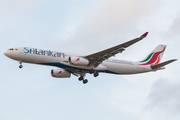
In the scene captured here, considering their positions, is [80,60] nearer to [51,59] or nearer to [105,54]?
[105,54]

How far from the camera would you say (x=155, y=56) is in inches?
1965

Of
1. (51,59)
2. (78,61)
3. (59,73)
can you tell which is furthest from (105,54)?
(59,73)

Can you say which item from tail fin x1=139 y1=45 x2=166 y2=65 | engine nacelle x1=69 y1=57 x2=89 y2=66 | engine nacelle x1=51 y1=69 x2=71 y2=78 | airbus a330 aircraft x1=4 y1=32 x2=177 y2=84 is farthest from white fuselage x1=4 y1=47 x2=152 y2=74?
tail fin x1=139 y1=45 x2=166 y2=65

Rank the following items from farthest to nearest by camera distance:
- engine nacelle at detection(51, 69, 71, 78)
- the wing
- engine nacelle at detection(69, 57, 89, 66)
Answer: engine nacelle at detection(51, 69, 71, 78)
engine nacelle at detection(69, 57, 89, 66)
the wing

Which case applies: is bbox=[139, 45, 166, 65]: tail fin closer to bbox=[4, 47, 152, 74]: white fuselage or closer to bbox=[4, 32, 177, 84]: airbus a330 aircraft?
bbox=[4, 32, 177, 84]: airbus a330 aircraft

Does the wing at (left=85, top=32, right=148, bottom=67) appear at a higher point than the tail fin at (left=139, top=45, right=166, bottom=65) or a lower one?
lower

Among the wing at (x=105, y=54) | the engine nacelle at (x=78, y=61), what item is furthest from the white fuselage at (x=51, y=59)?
the wing at (x=105, y=54)

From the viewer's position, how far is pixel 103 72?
144 feet

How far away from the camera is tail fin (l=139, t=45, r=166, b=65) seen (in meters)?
48.3

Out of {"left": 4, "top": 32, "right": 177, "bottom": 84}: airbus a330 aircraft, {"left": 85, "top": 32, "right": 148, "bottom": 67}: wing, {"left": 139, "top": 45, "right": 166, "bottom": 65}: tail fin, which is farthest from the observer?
{"left": 139, "top": 45, "right": 166, "bottom": 65}: tail fin

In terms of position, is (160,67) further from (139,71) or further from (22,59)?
(22,59)

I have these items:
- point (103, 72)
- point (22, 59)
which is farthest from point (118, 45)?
point (22, 59)

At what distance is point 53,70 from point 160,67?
1765 cm

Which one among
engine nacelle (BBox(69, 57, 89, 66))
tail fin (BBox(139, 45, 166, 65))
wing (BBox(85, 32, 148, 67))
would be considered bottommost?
engine nacelle (BBox(69, 57, 89, 66))
